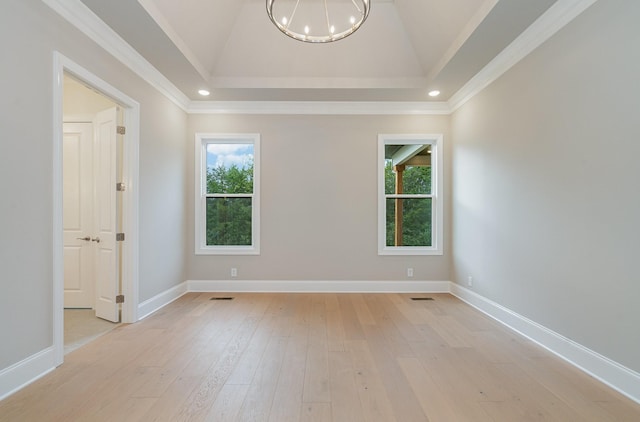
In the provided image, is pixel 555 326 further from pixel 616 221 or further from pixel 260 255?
pixel 260 255

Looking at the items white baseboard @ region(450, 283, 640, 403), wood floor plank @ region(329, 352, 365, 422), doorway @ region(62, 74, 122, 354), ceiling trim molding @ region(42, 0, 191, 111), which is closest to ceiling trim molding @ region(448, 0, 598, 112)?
white baseboard @ region(450, 283, 640, 403)

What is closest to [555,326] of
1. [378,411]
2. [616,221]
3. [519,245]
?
[519,245]

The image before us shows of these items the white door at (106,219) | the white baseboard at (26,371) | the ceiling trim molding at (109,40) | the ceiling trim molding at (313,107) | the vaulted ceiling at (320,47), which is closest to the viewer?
the white baseboard at (26,371)

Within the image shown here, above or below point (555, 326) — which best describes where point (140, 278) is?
above

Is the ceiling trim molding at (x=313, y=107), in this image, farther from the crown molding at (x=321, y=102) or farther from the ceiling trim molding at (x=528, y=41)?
the ceiling trim molding at (x=528, y=41)

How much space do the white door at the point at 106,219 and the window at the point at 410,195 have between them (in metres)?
3.52

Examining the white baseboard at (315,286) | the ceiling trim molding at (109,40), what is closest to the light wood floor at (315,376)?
the white baseboard at (315,286)

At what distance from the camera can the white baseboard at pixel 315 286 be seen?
4629 millimetres

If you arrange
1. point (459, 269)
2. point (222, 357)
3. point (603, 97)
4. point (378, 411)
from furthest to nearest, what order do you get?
point (459, 269) < point (222, 357) < point (603, 97) < point (378, 411)

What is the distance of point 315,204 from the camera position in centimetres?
467

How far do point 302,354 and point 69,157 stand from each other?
12.6 feet

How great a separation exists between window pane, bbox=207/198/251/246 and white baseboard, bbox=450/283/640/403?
140 inches

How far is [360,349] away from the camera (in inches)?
106

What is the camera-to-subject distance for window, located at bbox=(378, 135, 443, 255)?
184 inches
